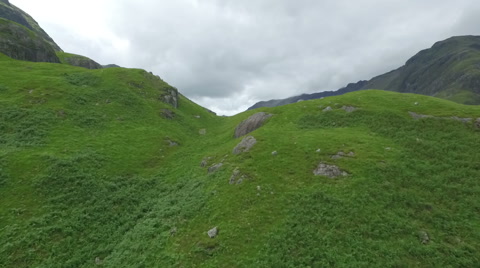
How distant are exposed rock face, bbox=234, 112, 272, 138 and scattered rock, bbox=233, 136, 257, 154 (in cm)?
Result: 1001

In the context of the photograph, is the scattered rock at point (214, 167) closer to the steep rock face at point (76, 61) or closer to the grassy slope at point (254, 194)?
the grassy slope at point (254, 194)

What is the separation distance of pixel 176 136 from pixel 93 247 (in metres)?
34.3

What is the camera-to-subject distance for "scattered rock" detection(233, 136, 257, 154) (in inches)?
1529

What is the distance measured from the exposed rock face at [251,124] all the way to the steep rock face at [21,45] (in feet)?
278

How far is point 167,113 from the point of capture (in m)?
69.2

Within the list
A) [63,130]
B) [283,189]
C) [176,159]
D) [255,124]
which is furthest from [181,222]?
[63,130]

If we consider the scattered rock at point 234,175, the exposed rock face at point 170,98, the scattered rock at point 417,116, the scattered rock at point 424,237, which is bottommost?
the scattered rock at point 424,237

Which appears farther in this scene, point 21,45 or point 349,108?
point 21,45

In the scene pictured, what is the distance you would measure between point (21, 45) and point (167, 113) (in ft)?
214

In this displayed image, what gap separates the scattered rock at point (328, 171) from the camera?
96.3ft

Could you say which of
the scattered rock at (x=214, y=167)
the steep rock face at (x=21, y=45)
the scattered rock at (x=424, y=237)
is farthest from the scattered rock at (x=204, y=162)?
the steep rock face at (x=21, y=45)

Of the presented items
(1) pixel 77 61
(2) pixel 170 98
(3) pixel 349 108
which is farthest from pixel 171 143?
(1) pixel 77 61

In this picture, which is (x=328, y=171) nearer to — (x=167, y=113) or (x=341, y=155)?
(x=341, y=155)

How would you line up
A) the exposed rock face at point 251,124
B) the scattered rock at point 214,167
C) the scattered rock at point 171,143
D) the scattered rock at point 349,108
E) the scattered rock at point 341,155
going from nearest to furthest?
1. the scattered rock at point 341,155
2. the scattered rock at point 214,167
3. the scattered rock at point 349,108
4. the exposed rock face at point 251,124
5. the scattered rock at point 171,143
